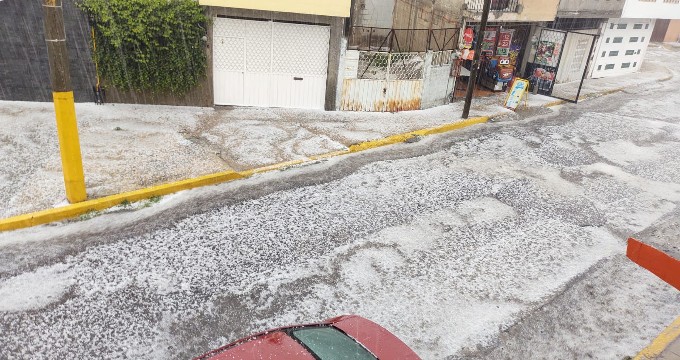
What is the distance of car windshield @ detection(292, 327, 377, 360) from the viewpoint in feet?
13.4

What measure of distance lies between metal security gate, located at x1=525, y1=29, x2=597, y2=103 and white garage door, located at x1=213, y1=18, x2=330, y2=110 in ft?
29.8

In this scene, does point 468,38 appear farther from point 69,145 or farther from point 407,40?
point 69,145

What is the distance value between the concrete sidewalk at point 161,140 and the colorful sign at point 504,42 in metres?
4.12

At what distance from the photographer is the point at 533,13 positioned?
644 inches

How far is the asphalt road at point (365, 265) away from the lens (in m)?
5.61

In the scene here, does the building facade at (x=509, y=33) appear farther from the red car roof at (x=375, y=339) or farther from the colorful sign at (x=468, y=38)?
the red car roof at (x=375, y=339)

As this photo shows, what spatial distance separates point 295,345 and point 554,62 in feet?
54.1

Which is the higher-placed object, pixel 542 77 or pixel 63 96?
pixel 63 96

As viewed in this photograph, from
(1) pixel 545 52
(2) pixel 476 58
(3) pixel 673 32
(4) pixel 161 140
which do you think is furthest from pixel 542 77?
(3) pixel 673 32

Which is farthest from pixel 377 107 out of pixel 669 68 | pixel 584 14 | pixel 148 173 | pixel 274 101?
pixel 669 68

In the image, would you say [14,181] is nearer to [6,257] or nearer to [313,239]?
[6,257]

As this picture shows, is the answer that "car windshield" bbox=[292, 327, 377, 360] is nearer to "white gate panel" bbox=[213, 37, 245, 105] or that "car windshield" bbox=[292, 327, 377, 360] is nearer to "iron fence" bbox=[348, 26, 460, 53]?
"white gate panel" bbox=[213, 37, 245, 105]

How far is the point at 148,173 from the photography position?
8.82m

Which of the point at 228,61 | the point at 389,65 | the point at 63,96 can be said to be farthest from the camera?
the point at 389,65
